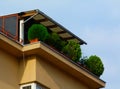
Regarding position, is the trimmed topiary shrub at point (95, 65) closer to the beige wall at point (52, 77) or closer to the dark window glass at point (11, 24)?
the beige wall at point (52, 77)

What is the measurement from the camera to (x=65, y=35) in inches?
1486

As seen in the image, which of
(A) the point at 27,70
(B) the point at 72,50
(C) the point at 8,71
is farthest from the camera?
(B) the point at 72,50

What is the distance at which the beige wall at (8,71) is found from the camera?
3097 cm

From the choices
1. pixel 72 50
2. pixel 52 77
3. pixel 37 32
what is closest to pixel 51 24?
pixel 72 50

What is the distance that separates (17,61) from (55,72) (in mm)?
1999

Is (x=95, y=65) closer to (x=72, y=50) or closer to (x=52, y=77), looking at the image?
(x=72, y=50)

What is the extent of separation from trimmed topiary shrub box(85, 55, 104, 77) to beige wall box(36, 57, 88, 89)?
1370 millimetres

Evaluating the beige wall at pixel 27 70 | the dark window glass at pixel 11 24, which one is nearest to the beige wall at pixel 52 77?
the beige wall at pixel 27 70

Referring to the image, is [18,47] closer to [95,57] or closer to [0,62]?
[0,62]

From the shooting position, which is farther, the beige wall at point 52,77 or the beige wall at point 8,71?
the beige wall at point 52,77

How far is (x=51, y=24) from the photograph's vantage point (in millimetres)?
36156

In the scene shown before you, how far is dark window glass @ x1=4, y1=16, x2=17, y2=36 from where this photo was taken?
3316 cm

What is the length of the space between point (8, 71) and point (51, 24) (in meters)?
5.50

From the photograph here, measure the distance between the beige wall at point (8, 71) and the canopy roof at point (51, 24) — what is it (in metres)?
3.01
